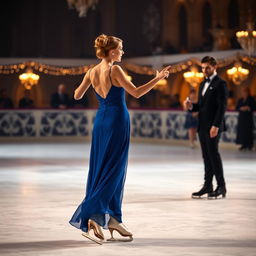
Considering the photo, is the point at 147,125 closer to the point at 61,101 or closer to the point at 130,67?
the point at 61,101

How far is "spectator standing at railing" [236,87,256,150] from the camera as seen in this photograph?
70.1 feet

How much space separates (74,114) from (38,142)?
1764 mm

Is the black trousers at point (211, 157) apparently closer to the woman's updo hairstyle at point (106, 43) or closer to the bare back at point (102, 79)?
the bare back at point (102, 79)

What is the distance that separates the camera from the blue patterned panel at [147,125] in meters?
25.5

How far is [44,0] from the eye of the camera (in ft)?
134

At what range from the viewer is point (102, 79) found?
302 inches

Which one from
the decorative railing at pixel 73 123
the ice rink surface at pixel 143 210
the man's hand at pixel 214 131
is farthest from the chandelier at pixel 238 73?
the man's hand at pixel 214 131

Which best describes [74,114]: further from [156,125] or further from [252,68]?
[252,68]

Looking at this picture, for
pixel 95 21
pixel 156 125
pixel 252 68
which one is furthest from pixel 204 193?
pixel 95 21

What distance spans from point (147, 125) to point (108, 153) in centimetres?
1831

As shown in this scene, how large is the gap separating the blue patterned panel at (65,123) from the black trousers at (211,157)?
16.0 m

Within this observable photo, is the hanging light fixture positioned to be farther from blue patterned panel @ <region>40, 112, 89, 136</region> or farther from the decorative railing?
blue patterned panel @ <region>40, 112, 89, 136</region>

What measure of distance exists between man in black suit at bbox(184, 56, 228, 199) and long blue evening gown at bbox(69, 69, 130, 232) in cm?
305

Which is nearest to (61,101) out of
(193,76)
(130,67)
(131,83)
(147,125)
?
(147,125)
